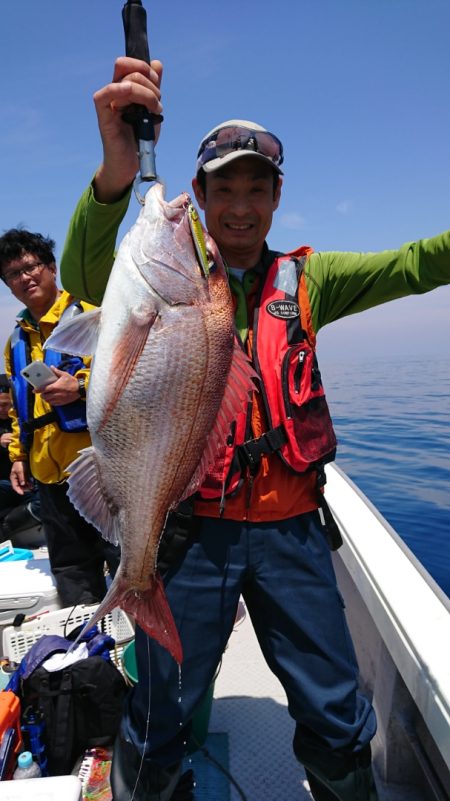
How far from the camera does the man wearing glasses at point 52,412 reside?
4031 millimetres

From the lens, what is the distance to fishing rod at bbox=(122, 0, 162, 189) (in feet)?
5.52

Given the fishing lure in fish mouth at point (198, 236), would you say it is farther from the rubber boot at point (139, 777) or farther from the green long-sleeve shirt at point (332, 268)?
the rubber boot at point (139, 777)

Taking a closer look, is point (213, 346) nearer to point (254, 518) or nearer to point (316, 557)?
point (254, 518)

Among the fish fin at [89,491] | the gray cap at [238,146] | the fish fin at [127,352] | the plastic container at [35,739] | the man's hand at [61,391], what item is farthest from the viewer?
the man's hand at [61,391]

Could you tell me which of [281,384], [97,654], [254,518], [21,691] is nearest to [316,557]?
[254,518]

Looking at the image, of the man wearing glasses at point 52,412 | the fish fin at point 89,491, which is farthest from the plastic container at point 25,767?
the fish fin at point 89,491

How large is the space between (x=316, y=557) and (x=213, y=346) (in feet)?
3.32

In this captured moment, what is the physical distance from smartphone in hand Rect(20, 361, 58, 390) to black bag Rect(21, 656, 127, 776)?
1.82 meters

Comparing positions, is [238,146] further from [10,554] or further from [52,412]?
[10,554]

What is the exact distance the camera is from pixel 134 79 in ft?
5.41

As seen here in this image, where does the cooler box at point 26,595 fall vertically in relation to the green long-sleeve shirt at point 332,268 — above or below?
below

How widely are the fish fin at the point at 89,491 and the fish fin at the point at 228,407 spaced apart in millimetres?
269

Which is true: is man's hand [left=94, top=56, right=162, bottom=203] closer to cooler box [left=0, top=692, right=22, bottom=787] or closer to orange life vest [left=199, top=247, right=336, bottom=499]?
orange life vest [left=199, top=247, right=336, bottom=499]

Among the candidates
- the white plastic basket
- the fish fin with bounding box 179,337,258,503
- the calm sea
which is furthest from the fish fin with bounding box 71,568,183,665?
the calm sea
